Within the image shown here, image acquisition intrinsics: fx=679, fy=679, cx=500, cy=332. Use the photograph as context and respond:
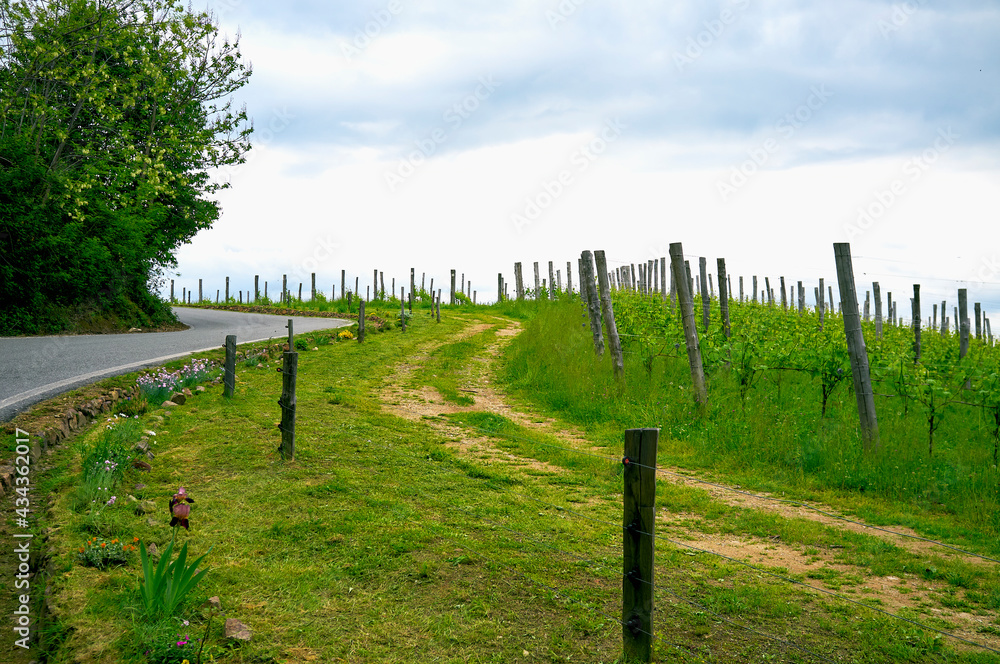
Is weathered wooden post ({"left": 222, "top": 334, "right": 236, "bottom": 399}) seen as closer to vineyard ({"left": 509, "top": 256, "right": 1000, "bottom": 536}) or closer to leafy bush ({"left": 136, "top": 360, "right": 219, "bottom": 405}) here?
leafy bush ({"left": 136, "top": 360, "right": 219, "bottom": 405})

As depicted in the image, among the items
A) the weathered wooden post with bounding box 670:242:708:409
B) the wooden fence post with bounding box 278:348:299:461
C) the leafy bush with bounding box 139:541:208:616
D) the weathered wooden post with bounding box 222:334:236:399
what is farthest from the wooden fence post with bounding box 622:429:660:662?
the weathered wooden post with bounding box 222:334:236:399

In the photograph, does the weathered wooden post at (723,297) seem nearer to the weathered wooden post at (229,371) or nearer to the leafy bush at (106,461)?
the weathered wooden post at (229,371)

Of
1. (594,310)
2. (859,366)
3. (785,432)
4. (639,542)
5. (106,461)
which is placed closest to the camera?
(639,542)

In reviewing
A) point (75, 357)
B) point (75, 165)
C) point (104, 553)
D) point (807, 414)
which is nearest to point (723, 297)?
point (807, 414)

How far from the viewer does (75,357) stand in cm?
1157

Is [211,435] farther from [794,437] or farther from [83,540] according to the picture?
[794,437]

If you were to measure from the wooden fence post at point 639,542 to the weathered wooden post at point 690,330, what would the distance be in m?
6.71

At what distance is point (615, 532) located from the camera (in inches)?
226

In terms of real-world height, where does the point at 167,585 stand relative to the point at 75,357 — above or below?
below

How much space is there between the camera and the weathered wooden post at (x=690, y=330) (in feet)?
33.2

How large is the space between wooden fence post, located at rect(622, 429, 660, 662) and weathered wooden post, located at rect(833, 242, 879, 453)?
541cm

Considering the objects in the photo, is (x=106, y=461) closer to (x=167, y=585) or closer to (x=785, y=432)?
(x=167, y=585)

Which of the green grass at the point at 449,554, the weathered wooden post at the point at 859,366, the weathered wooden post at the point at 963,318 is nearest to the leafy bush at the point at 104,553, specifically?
the green grass at the point at 449,554

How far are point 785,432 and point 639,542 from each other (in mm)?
5692
